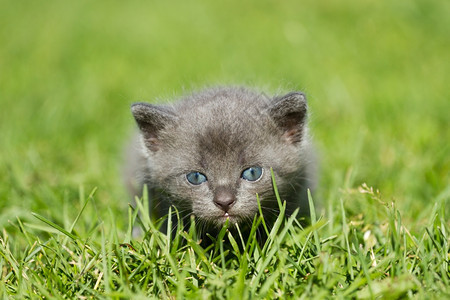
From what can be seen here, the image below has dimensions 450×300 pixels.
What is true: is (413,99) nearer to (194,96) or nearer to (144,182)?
(194,96)

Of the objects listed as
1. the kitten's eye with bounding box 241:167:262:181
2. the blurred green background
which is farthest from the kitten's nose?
the blurred green background

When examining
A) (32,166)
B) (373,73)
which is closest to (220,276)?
(32,166)

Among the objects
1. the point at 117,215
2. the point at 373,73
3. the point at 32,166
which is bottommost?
the point at 117,215

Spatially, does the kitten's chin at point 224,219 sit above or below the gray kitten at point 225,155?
below

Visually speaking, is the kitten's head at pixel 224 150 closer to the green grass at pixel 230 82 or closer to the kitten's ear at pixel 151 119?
the kitten's ear at pixel 151 119

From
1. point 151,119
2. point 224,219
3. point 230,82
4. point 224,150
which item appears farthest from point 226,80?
point 224,219

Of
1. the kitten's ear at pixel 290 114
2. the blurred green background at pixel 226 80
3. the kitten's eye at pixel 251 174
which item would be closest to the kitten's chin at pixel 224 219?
the kitten's eye at pixel 251 174

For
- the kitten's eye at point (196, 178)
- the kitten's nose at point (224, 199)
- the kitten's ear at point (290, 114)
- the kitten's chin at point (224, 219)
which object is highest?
the kitten's ear at point (290, 114)
